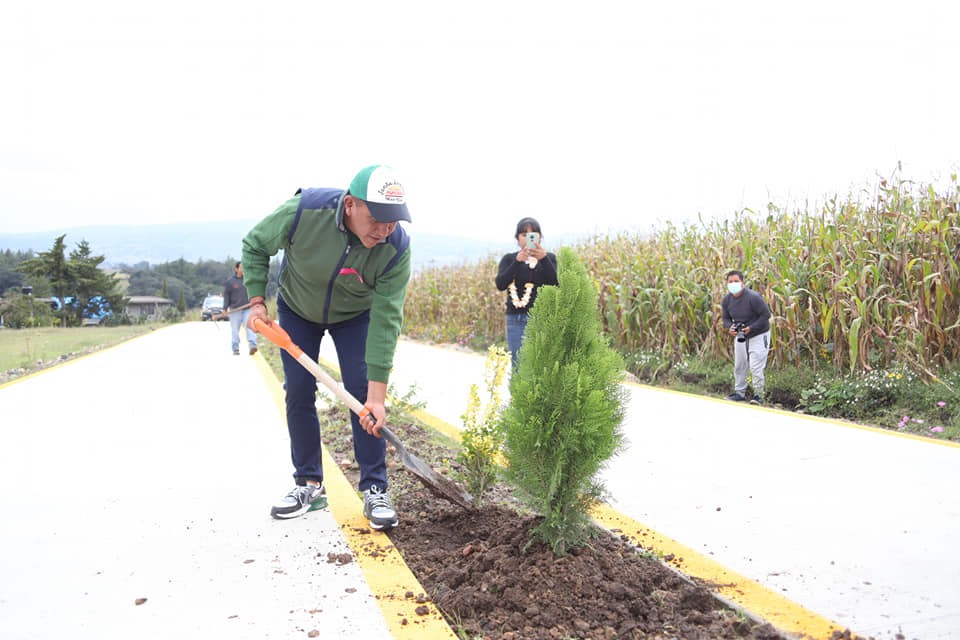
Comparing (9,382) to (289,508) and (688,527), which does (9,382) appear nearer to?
(289,508)

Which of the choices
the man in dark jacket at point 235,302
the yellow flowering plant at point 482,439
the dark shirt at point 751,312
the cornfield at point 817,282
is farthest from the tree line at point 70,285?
the yellow flowering plant at point 482,439

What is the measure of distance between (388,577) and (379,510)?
695 millimetres

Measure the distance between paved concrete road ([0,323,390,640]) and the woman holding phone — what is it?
8.36 feet

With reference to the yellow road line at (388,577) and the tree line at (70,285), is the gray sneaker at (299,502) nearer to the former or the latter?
the yellow road line at (388,577)

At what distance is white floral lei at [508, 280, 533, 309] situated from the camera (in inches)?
291

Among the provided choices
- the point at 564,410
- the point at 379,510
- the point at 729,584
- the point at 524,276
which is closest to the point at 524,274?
the point at 524,276

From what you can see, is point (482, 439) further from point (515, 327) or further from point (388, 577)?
point (515, 327)

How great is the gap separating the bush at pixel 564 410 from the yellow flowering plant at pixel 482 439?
2.45 ft

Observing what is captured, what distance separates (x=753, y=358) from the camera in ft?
29.7

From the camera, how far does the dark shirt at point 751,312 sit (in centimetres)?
892

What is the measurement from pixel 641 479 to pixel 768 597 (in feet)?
6.80

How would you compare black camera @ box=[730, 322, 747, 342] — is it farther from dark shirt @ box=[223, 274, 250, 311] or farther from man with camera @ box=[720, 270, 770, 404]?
dark shirt @ box=[223, 274, 250, 311]

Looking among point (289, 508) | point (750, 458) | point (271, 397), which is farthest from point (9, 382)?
point (750, 458)

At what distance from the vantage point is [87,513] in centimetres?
455
